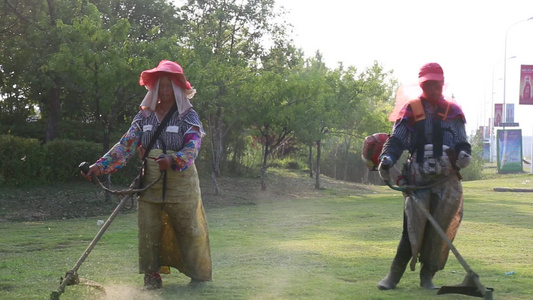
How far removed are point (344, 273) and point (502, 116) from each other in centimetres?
4685

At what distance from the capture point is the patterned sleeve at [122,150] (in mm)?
6910

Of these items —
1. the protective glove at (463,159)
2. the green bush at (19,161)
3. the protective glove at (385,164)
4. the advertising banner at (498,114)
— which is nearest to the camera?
the protective glove at (463,159)

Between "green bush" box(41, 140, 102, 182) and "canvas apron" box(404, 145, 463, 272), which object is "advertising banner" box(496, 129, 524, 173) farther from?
"canvas apron" box(404, 145, 463, 272)

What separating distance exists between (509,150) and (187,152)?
42125mm

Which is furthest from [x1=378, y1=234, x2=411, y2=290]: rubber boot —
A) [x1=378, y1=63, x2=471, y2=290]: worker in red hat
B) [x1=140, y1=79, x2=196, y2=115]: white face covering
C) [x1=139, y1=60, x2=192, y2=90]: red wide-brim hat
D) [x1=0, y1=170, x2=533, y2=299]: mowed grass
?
[x1=139, y1=60, x2=192, y2=90]: red wide-brim hat

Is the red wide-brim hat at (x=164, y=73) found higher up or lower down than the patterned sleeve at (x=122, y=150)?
higher up

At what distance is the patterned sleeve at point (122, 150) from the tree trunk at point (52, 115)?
18.0 m

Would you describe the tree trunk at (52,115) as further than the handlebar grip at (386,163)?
Yes

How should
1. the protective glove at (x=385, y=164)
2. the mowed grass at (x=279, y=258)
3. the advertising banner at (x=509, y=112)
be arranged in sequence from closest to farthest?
the protective glove at (x=385, y=164), the mowed grass at (x=279, y=258), the advertising banner at (x=509, y=112)

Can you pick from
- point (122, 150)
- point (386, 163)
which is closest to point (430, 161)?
point (386, 163)

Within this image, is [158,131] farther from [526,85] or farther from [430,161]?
[526,85]

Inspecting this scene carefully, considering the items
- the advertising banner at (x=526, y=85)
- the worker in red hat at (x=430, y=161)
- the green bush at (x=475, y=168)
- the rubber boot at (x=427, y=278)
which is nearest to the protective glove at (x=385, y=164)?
the worker in red hat at (x=430, y=161)

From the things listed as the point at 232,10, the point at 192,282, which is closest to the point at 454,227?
the point at 192,282

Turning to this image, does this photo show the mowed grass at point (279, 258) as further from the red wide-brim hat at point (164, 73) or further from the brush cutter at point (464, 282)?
the red wide-brim hat at point (164, 73)
